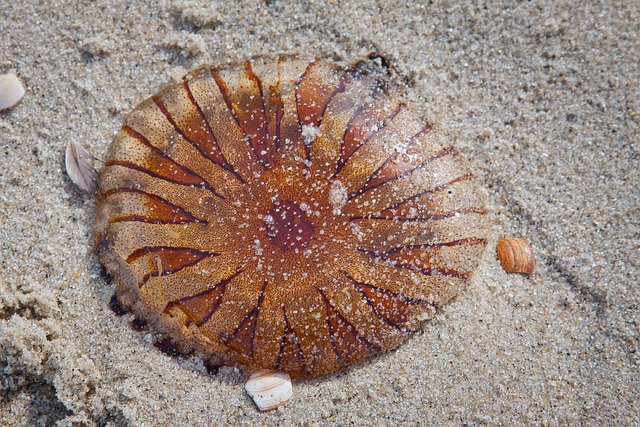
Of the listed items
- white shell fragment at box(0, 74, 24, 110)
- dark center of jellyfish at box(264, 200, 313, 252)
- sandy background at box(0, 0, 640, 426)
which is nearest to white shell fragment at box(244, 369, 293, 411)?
sandy background at box(0, 0, 640, 426)

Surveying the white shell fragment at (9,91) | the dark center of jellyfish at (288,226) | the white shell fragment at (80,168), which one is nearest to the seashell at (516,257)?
the dark center of jellyfish at (288,226)

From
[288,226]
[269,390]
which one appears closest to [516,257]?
[288,226]

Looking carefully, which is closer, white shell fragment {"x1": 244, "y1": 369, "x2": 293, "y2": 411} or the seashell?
white shell fragment {"x1": 244, "y1": 369, "x2": 293, "y2": 411}

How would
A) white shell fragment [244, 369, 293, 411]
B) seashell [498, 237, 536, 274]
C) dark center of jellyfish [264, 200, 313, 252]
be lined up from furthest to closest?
seashell [498, 237, 536, 274] < white shell fragment [244, 369, 293, 411] < dark center of jellyfish [264, 200, 313, 252]

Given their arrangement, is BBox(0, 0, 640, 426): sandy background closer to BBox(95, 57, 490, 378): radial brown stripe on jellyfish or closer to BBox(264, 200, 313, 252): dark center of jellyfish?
BBox(95, 57, 490, 378): radial brown stripe on jellyfish

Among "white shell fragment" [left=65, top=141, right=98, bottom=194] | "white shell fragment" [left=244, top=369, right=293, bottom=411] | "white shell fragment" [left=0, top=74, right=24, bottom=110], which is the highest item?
"white shell fragment" [left=0, top=74, right=24, bottom=110]

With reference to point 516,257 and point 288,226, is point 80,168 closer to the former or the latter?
point 288,226
